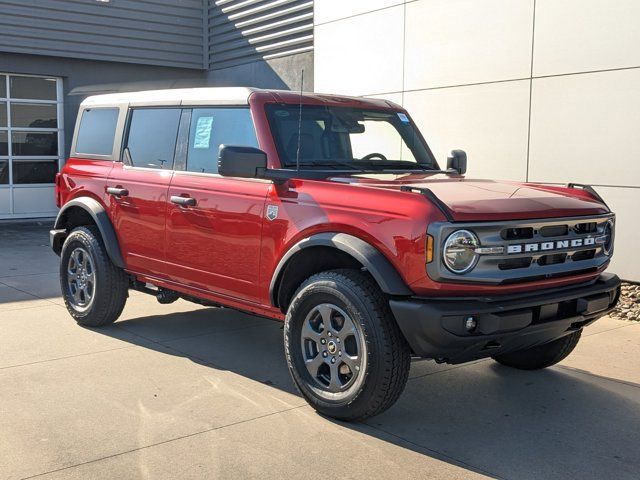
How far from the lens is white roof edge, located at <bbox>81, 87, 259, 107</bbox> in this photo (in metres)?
5.26

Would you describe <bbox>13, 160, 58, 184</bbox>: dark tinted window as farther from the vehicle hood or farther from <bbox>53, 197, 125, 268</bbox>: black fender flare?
the vehicle hood

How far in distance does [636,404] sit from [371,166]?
2291 millimetres

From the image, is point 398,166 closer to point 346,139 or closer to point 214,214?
point 346,139

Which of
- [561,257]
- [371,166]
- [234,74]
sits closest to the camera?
[561,257]

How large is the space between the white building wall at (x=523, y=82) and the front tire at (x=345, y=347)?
4440 millimetres

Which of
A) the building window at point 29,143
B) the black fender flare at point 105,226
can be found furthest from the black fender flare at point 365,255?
the building window at point 29,143

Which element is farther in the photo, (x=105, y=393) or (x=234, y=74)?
(x=234, y=74)

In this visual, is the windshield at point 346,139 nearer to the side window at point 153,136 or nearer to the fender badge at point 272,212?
the fender badge at point 272,212

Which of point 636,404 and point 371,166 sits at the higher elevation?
point 371,166

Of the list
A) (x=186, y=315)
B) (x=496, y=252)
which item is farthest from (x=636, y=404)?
(x=186, y=315)

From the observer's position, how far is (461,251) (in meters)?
3.91

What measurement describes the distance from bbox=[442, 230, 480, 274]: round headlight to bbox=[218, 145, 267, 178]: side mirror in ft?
4.39

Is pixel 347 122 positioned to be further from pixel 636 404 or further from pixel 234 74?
pixel 234 74

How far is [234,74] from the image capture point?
1516 centimetres
